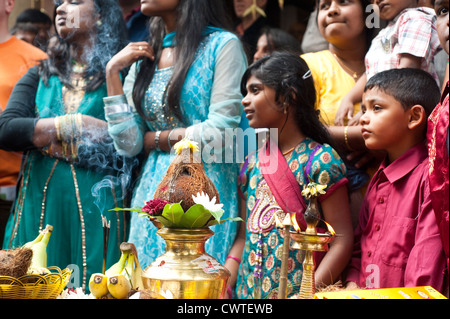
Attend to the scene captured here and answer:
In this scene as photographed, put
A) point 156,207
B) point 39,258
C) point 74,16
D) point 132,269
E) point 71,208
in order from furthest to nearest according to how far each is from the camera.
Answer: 1. point 74,16
2. point 71,208
3. point 39,258
4. point 132,269
5. point 156,207

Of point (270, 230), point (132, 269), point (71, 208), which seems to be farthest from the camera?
point (71, 208)

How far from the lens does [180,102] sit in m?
2.81

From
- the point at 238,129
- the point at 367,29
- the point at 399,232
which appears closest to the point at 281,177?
the point at 238,129

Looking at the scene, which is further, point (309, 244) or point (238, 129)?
point (238, 129)

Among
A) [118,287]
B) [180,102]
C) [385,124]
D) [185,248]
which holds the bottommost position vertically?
[118,287]

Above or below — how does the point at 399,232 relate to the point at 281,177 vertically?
below

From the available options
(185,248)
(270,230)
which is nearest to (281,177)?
(270,230)

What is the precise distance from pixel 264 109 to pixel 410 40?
0.66 m

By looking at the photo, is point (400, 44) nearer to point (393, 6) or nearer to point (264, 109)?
point (393, 6)

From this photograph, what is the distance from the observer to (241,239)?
274 cm

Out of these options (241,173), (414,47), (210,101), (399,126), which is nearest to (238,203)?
(241,173)

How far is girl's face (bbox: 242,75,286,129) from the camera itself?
8.58ft

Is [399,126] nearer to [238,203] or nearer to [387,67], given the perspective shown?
[387,67]

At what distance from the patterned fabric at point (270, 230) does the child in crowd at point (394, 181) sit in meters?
0.18
